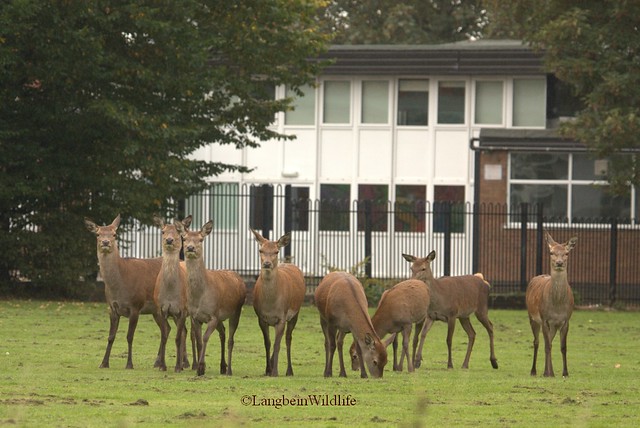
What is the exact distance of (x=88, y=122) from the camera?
3195cm

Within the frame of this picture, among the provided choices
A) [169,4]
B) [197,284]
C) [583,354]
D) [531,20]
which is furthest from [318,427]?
[531,20]

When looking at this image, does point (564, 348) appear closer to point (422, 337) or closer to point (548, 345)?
point (548, 345)

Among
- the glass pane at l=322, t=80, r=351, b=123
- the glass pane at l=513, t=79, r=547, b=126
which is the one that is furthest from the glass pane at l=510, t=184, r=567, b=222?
the glass pane at l=322, t=80, r=351, b=123

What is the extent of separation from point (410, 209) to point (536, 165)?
4315mm

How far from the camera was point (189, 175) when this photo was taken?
3359cm

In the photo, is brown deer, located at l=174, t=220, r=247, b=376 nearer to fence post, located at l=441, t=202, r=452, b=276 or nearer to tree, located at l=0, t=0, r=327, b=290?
tree, located at l=0, t=0, r=327, b=290

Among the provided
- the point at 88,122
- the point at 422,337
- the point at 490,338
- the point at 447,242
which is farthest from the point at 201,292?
the point at 447,242

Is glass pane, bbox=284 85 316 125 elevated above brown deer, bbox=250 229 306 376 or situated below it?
above

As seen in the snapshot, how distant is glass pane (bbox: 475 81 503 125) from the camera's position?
45531mm

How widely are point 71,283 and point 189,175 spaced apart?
3.84m

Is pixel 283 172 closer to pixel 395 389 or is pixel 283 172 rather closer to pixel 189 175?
pixel 189 175

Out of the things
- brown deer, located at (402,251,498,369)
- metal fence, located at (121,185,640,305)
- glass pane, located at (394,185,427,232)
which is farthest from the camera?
glass pane, located at (394,185,427,232)

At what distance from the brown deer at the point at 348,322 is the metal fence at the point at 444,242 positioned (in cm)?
1818

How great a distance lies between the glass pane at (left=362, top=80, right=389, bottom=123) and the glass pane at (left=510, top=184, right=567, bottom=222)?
6503 millimetres
